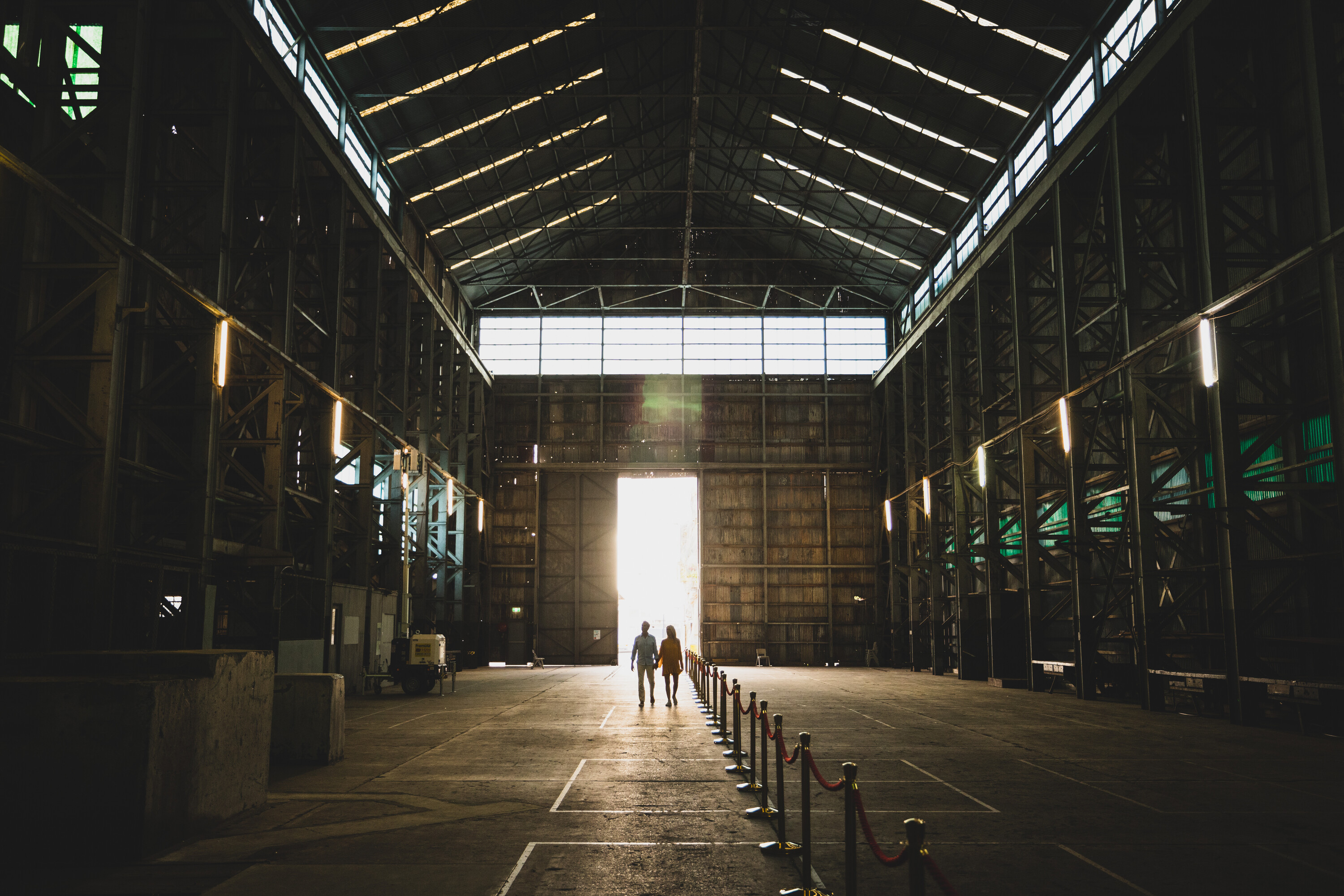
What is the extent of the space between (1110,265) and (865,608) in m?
26.3

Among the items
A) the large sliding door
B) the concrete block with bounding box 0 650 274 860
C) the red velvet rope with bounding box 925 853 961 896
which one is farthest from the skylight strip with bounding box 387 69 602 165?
the red velvet rope with bounding box 925 853 961 896

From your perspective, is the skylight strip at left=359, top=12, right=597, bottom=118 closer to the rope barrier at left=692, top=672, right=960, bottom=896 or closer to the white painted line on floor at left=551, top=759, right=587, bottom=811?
the rope barrier at left=692, top=672, right=960, bottom=896

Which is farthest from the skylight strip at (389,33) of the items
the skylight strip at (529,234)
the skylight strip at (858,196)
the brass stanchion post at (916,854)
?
the brass stanchion post at (916,854)

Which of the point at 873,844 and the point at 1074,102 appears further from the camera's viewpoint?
the point at 1074,102

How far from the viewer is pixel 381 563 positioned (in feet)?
115

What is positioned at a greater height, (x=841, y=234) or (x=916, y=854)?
(x=841, y=234)

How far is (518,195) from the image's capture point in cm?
4041

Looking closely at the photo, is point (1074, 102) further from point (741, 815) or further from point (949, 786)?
point (741, 815)

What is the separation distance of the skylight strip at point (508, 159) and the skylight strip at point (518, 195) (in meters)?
2.25

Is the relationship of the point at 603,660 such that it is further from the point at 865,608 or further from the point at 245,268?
the point at 245,268

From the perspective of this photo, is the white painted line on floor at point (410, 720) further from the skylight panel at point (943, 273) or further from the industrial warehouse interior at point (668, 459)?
the skylight panel at point (943, 273)

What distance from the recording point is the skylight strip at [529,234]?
4409cm

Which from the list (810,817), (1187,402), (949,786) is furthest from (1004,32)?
(810,817)

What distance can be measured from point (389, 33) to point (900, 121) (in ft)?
57.9
